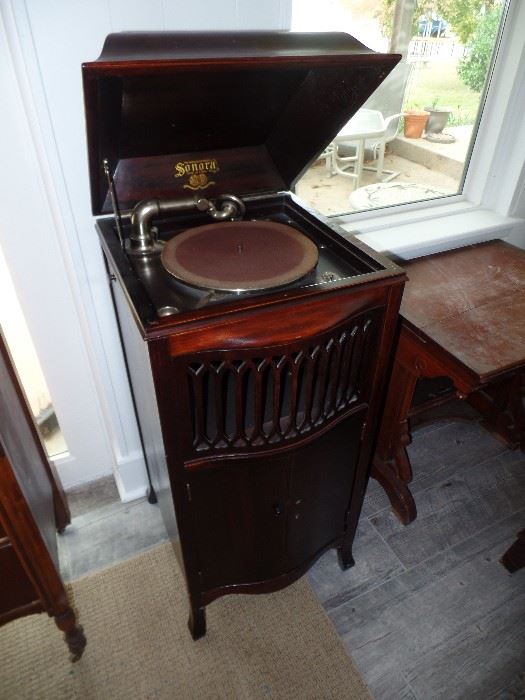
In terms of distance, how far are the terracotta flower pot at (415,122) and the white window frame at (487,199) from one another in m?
0.21

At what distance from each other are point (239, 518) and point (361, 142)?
1.49 metres

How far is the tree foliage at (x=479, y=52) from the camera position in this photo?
165 cm

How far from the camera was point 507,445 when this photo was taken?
1.90 metres

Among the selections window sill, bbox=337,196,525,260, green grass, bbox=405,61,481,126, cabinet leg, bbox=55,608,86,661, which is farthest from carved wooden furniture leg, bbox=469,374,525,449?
cabinet leg, bbox=55,608,86,661

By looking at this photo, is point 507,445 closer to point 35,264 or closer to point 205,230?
point 205,230

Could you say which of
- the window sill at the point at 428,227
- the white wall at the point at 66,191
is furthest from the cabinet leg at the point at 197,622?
the window sill at the point at 428,227

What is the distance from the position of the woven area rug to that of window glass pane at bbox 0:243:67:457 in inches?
19.6

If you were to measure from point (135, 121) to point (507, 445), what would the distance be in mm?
1752

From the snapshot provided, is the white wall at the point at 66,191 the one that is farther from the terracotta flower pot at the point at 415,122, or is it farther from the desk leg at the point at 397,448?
the terracotta flower pot at the point at 415,122

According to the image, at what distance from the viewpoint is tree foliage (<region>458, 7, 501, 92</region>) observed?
5.41ft

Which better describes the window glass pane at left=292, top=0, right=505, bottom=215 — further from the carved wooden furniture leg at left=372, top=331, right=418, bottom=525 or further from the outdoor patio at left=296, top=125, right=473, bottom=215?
the carved wooden furniture leg at left=372, top=331, right=418, bottom=525

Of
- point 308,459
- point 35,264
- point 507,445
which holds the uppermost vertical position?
point 35,264

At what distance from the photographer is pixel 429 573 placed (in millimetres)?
1487

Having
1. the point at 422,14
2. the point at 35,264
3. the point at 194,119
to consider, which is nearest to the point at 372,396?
the point at 194,119
